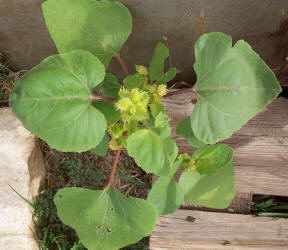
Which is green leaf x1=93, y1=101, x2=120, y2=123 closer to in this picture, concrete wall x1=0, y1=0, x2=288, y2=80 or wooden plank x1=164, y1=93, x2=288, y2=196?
concrete wall x1=0, y1=0, x2=288, y2=80

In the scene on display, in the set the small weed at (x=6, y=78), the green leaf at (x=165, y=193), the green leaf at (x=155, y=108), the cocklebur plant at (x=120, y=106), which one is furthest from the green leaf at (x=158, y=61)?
the small weed at (x=6, y=78)

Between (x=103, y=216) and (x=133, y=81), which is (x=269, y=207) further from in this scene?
(x=133, y=81)

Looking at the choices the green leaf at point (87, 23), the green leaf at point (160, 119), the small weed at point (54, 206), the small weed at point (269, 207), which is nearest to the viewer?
the green leaf at point (160, 119)

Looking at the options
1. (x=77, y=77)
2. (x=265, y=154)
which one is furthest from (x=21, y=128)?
(x=265, y=154)

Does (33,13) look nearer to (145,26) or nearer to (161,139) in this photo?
(145,26)

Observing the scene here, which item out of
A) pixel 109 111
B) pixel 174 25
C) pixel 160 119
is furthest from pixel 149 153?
pixel 174 25

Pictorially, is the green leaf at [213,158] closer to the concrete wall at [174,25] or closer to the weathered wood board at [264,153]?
the weathered wood board at [264,153]
